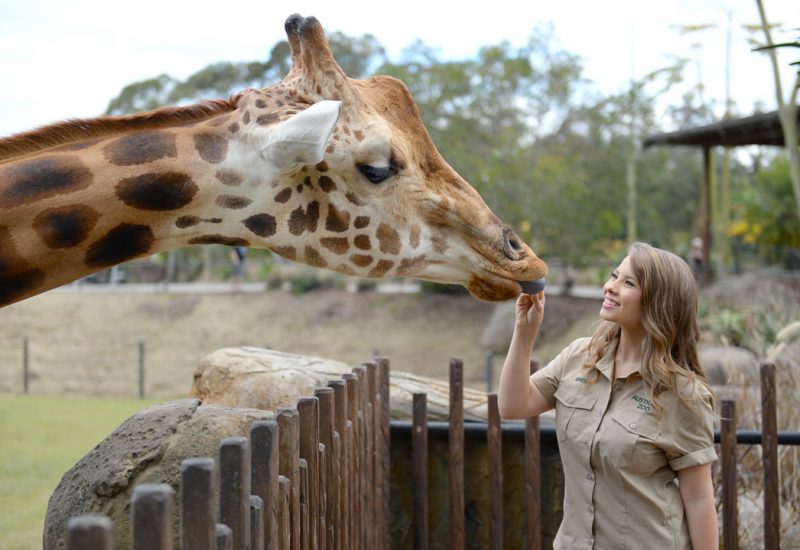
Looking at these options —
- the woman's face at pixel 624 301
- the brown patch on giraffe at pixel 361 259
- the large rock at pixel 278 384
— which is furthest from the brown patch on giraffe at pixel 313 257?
the large rock at pixel 278 384

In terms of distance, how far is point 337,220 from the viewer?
9.73 feet

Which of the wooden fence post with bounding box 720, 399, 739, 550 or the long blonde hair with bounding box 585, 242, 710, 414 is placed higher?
the long blonde hair with bounding box 585, 242, 710, 414

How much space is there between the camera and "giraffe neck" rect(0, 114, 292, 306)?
2.65m

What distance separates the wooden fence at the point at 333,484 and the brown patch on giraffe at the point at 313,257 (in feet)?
1.44

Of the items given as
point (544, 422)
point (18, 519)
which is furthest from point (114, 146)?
point (18, 519)

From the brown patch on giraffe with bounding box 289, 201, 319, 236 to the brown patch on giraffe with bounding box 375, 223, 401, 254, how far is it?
0.24 m

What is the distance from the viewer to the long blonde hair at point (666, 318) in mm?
2621

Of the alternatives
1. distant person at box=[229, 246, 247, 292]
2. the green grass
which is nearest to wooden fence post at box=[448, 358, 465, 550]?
the green grass

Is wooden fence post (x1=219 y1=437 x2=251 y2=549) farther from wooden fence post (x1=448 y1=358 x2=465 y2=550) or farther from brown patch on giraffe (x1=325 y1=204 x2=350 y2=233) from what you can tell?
wooden fence post (x1=448 y1=358 x2=465 y2=550)

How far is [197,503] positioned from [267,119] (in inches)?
63.9

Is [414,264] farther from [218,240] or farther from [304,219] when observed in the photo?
[218,240]

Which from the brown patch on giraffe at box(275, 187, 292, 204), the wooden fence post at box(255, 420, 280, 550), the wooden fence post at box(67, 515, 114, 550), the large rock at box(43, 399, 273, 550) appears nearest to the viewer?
the wooden fence post at box(67, 515, 114, 550)

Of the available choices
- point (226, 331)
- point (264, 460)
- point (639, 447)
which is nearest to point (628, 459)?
point (639, 447)

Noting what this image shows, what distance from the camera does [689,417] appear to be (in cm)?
258
